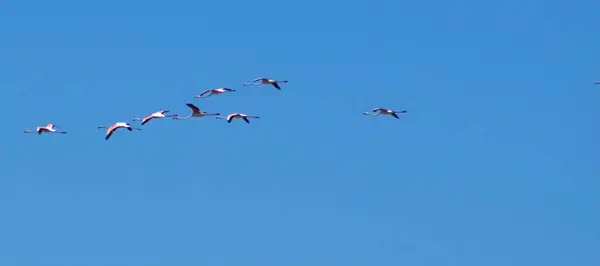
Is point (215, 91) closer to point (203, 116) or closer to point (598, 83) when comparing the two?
point (203, 116)

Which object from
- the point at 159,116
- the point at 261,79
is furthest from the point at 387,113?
the point at 159,116

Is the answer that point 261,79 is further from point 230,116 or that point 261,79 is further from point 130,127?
point 130,127

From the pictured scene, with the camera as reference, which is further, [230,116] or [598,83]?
[230,116]

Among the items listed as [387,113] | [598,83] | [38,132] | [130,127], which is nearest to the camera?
[598,83]

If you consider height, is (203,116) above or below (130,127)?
above

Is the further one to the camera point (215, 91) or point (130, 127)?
point (215, 91)

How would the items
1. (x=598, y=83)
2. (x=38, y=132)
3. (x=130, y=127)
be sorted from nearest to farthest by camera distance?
(x=598, y=83) < (x=130, y=127) < (x=38, y=132)

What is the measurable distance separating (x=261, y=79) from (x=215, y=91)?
2.24 meters

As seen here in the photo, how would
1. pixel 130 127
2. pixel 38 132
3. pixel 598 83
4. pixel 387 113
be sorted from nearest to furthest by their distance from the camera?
1. pixel 598 83
2. pixel 130 127
3. pixel 38 132
4. pixel 387 113

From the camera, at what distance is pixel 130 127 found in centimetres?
6644

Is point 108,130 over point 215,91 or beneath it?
beneath

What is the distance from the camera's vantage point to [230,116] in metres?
74.8

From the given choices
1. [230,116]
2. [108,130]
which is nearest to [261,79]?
[230,116]

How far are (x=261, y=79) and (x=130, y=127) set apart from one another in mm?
9506
